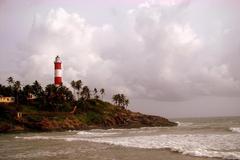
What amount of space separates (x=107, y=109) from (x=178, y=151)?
73853mm

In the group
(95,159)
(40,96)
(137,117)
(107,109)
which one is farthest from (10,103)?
(95,159)

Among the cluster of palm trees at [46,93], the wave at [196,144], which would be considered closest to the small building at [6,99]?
the cluster of palm trees at [46,93]

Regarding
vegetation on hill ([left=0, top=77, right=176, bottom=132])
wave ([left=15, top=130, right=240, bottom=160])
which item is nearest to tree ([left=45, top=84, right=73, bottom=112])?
vegetation on hill ([left=0, top=77, right=176, bottom=132])

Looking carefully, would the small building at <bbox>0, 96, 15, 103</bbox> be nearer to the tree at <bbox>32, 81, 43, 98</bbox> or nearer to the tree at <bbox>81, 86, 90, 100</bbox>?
the tree at <bbox>32, 81, 43, 98</bbox>

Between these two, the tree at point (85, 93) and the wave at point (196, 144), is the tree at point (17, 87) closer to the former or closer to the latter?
the tree at point (85, 93)

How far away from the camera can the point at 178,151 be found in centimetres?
2281

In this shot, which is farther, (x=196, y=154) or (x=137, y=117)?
(x=137, y=117)

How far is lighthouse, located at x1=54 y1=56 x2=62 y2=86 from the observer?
8731 centimetres

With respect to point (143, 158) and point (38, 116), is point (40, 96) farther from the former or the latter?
point (143, 158)

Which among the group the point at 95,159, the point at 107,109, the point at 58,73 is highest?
the point at 58,73

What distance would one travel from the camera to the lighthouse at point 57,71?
87312 millimetres

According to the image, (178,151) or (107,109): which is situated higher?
(107,109)

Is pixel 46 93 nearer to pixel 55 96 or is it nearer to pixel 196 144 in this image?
pixel 55 96

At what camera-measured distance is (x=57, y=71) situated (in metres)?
A: 87.8
